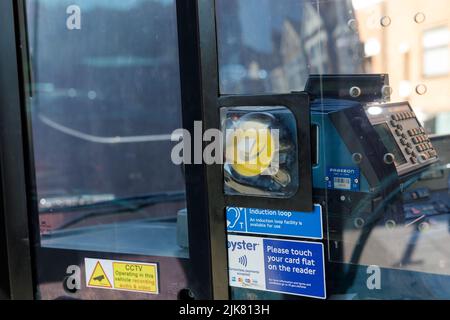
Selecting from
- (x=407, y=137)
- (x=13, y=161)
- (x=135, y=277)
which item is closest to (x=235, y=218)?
(x=135, y=277)

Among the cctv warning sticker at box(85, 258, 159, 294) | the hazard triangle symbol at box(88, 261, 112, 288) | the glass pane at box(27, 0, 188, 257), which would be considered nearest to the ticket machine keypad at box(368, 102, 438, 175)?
the glass pane at box(27, 0, 188, 257)

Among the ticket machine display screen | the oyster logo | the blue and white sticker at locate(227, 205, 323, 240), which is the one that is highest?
the oyster logo

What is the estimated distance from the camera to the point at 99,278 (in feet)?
6.37

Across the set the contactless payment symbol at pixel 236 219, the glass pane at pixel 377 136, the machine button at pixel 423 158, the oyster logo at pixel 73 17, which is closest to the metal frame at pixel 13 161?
the oyster logo at pixel 73 17

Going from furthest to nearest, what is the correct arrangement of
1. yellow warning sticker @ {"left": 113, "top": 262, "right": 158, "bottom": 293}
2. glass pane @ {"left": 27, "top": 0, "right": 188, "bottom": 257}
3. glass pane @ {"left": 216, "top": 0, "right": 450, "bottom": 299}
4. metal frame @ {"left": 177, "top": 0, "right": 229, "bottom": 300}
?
glass pane @ {"left": 27, "top": 0, "right": 188, "bottom": 257}, yellow warning sticker @ {"left": 113, "top": 262, "right": 158, "bottom": 293}, metal frame @ {"left": 177, "top": 0, "right": 229, "bottom": 300}, glass pane @ {"left": 216, "top": 0, "right": 450, "bottom": 299}

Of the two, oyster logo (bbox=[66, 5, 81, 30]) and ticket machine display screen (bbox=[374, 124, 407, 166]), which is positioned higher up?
oyster logo (bbox=[66, 5, 81, 30])

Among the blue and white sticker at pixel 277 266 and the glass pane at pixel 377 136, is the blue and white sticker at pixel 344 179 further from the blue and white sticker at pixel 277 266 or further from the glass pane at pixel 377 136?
the blue and white sticker at pixel 277 266

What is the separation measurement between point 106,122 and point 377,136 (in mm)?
1366

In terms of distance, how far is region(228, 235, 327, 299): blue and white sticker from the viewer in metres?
1.60

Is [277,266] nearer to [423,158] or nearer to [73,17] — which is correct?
[423,158]

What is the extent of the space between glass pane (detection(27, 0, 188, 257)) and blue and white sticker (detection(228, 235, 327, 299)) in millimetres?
220

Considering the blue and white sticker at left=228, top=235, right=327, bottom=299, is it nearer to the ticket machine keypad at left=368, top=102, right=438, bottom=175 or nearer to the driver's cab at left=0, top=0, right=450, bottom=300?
the driver's cab at left=0, top=0, right=450, bottom=300
